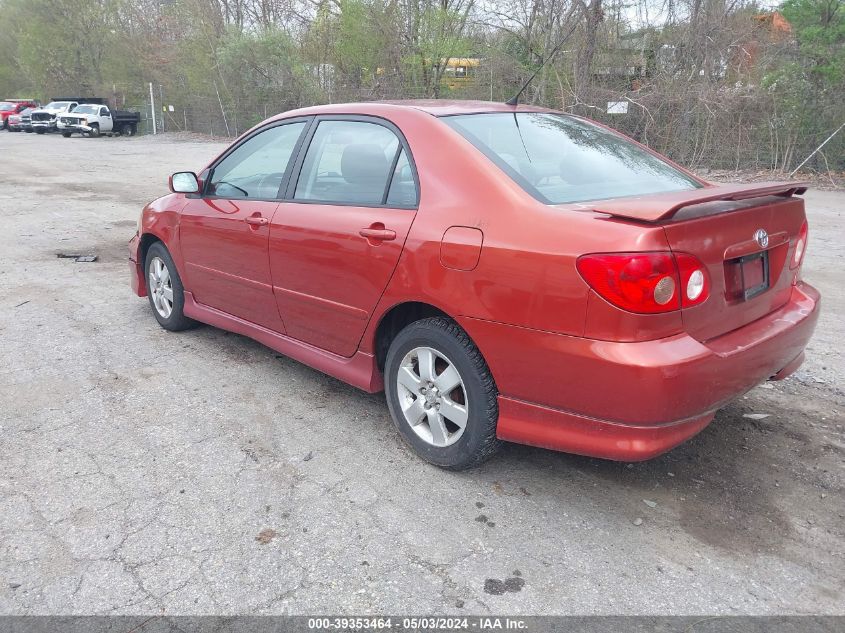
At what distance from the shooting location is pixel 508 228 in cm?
282

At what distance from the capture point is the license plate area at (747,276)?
110 inches

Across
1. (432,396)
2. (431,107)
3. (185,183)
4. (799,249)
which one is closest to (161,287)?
(185,183)

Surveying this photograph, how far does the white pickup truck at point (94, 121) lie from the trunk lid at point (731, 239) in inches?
1524

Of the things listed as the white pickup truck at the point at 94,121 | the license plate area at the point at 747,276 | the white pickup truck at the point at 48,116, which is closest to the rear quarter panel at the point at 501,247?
the license plate area at the point at 747,276

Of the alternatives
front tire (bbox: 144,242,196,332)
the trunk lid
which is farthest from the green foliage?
front tire (bbox: 144,242,196,332)

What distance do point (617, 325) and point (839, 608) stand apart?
1.20m

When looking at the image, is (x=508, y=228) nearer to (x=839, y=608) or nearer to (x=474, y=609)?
(x=474, y=609)

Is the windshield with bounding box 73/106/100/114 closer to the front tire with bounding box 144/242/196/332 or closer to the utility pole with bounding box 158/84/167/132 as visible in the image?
the utility pole with bounding box 158/84/167/132

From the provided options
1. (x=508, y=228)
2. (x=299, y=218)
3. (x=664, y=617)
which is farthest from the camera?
(x=299, y=218)

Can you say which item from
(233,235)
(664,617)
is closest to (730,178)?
(233,235)

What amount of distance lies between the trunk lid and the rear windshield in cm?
34

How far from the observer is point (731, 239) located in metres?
2.75

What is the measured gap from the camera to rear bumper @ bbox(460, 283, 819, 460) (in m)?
2.53

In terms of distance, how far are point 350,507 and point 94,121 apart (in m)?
38.4
